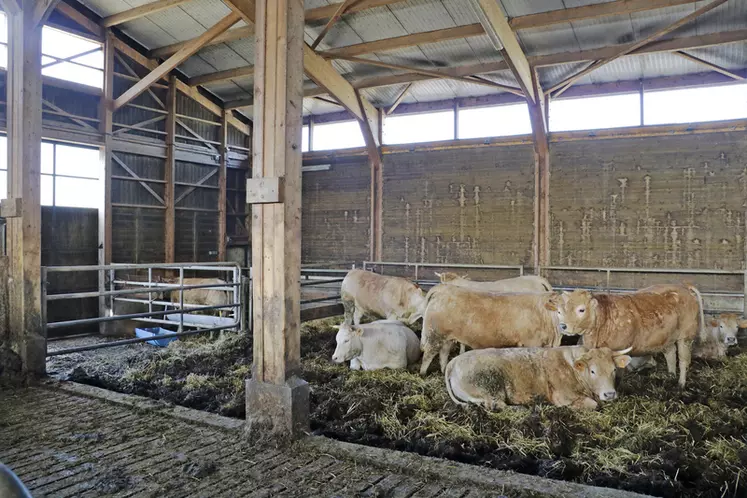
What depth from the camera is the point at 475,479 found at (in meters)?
2.94

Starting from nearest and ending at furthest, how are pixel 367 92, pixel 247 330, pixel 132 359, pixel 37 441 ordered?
pixel 37 441 → pixel 132 359 → pixel 247 330 → pixel 367 92

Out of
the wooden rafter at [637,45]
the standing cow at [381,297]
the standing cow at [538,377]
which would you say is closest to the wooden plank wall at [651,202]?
the wooden rafter at [637,45]

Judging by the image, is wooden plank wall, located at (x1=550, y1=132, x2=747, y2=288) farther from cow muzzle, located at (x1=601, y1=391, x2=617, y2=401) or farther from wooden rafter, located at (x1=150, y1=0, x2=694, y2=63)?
cow muzzle, located at (x1=601, y1=391, x2=617, y2=401)

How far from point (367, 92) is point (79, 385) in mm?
10366

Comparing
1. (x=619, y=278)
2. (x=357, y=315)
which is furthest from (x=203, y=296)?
→ (x=619, y=278)

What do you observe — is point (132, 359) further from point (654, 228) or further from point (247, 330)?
point (654, 228)

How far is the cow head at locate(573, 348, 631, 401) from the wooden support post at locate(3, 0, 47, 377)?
5.38 meters

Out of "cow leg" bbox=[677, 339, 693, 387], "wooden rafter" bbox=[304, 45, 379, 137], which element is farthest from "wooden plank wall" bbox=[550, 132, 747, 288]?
"cow leg" bbox=[677, 339, 693, 387]

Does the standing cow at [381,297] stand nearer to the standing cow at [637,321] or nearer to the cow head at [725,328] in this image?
the standing cow at [637,321]

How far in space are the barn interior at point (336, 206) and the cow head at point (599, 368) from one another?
24 centimetres

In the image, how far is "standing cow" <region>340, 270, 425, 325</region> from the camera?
26.1 feet

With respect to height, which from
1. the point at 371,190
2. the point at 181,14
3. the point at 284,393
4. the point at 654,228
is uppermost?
the point at 181,14

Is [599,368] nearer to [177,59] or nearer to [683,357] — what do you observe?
[683,357]

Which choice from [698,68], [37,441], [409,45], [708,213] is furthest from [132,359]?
[698,68]
